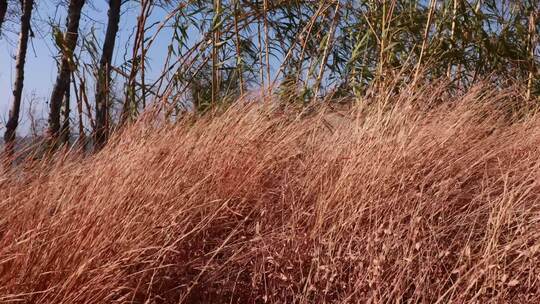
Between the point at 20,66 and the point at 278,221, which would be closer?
the point at 278,221

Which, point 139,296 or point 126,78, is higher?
point 126,78

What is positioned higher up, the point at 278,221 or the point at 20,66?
the point at 20,66

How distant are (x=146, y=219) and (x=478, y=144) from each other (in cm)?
174

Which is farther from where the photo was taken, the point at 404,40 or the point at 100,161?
the point at 404,40

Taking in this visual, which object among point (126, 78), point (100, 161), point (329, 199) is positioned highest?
point (126, 78)

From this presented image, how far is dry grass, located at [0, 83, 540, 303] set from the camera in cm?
208

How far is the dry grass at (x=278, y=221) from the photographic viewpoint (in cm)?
208

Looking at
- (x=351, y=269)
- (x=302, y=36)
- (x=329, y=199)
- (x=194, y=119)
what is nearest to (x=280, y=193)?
(x=329, y=199)

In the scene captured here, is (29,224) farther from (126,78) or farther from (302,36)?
(302,36)

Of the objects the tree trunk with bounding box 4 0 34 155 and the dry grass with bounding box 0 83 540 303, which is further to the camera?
the tree trunk with bounding box 4 0 34 155

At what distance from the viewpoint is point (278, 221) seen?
2648 millimetres

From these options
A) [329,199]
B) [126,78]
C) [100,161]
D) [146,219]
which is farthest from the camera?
[126,78]

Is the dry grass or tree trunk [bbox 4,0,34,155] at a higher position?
tree trunk [bbox 4,0,34,155]

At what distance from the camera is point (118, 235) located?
221 centimetres
